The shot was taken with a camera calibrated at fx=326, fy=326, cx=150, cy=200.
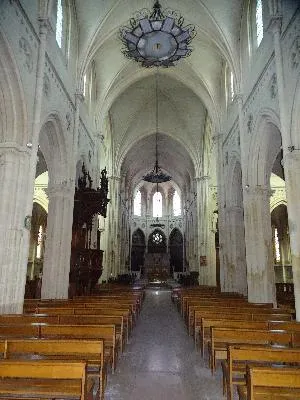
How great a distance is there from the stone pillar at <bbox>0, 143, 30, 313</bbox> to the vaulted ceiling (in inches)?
303

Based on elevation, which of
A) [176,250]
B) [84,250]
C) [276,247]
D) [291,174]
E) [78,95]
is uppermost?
[78,95]

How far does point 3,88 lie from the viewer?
8938 millimetres

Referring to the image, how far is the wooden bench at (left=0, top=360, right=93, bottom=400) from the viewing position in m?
2.84

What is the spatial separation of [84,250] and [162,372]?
9043mm

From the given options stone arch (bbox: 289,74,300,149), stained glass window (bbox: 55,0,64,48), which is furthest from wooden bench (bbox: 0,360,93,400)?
stained glass window (bbox: 55,0,64,48)

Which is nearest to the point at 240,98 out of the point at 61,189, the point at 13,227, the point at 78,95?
the point at 78,95

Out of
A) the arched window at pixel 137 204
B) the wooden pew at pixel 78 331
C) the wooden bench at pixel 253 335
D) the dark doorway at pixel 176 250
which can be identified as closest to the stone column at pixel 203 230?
the dark doorway at pixel 176 250

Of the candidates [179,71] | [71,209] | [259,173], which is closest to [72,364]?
[71,209]

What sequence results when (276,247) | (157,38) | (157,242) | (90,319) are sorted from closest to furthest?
(90,319)
(157,38)
(276,247)
(157,242)

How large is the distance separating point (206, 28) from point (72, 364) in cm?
1624

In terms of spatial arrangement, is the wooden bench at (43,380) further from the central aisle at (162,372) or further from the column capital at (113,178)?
the column capital at (113,178)

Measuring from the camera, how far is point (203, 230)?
26.2 m

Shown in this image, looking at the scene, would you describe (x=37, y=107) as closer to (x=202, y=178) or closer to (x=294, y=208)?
(x=294, y=208)

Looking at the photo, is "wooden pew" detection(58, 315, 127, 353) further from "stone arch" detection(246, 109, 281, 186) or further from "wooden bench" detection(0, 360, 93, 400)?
"stone arch" detection(246, 109, 281, 186)
